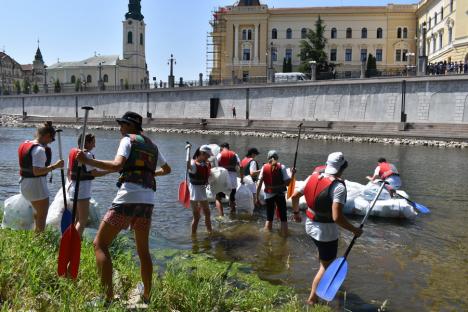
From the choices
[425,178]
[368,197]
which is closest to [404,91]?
[425,178]

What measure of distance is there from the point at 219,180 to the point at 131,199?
21.1ft

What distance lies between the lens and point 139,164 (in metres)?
5.35

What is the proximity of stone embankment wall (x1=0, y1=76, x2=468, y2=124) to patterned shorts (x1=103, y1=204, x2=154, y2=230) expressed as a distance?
42104 millimetres

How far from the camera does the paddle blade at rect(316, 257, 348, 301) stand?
6238 millimetres

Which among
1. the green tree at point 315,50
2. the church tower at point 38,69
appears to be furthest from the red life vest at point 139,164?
the church tower at point 38,69

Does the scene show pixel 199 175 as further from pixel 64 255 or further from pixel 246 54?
pixel 246 54

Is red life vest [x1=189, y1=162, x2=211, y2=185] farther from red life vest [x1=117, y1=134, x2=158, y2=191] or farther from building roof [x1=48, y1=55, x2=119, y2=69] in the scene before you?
building roof [x1=48, y1=55, x2=119, y2=69]

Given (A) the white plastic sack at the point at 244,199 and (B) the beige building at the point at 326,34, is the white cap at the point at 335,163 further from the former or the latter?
(B) the beige building at the point at 326,34

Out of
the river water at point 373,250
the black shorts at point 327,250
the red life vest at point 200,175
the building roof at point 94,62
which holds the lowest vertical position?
the river water at point 373,250

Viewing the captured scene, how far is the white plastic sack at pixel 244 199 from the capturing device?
12.3m

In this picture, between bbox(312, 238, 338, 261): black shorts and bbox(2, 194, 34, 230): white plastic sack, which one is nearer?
bbox(312, 238, 338, 261): black shorts

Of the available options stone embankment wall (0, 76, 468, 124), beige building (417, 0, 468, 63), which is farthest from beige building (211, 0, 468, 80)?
stone embankment wall (0, 76, 468, 124)

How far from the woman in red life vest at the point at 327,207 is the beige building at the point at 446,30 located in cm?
4628

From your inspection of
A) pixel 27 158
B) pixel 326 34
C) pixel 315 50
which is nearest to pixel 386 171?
pixel 27 158
